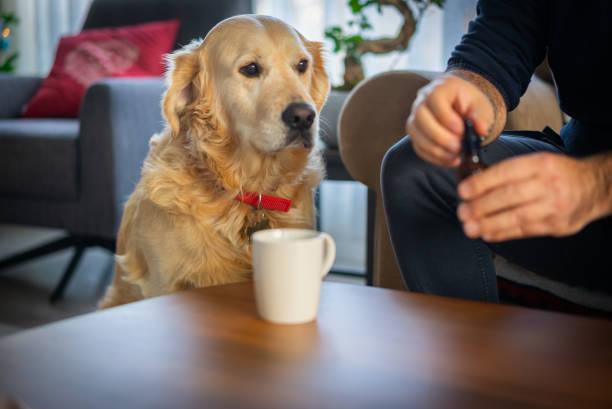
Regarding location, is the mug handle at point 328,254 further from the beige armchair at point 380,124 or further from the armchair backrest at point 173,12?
the armchair backrest at point 173,12

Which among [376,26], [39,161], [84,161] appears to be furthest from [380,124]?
[376,26]

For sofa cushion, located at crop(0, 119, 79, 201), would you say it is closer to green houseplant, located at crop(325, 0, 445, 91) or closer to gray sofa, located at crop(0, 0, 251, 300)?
gray sofa, located at crop(0, 0, 251, 300)

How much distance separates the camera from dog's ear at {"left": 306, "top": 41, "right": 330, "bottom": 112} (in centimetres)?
145

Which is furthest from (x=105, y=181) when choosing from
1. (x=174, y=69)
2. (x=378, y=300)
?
(x=378, y=300)

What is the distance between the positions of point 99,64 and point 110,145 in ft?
2.24

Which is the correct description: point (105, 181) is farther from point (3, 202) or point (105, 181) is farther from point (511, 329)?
point (511, 329)

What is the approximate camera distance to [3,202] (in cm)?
230

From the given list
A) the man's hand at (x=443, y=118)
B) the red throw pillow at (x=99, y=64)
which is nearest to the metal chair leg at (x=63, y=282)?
the red throw pillow at (x=99, y=64)

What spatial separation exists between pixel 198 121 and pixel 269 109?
0.60 ft

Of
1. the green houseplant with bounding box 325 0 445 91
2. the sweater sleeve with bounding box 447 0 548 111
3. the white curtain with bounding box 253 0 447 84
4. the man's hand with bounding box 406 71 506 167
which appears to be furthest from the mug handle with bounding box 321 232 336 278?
the white curtain with bounding box 253 0 447 84

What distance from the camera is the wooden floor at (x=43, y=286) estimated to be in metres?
2.02

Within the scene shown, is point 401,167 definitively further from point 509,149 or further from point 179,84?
point 179,84

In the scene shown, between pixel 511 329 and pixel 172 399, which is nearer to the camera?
pixel 172 399

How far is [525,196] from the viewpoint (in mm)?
640
